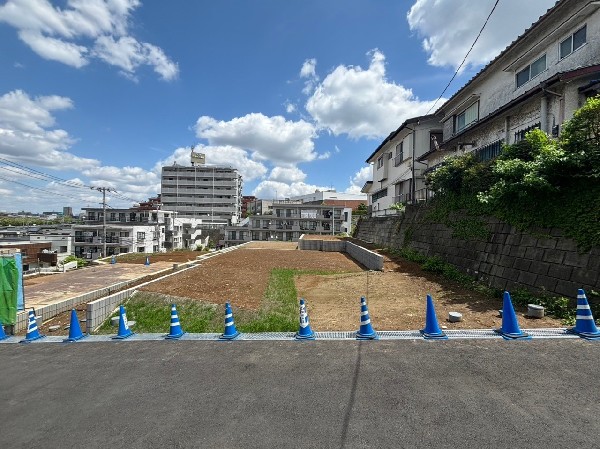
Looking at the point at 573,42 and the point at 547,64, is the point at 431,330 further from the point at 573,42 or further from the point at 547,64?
the point at 547,64

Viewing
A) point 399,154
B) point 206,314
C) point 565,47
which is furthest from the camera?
point 399,154

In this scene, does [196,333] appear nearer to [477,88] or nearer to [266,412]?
[266,412]

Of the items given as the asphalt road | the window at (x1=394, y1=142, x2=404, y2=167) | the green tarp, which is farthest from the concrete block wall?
the green tarp

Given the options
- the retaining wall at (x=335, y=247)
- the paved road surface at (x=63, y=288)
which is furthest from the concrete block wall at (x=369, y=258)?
the paved road surface at (x=63, y=288)

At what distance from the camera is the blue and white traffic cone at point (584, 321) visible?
201 inches

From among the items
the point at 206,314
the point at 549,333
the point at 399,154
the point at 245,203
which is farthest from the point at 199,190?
the point at 549,333

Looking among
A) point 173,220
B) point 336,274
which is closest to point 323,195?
point 173,220

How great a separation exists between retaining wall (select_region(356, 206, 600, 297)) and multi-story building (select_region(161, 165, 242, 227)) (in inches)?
3093

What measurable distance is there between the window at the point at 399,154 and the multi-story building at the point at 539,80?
648 centimetres

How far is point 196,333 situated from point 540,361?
19.8ft

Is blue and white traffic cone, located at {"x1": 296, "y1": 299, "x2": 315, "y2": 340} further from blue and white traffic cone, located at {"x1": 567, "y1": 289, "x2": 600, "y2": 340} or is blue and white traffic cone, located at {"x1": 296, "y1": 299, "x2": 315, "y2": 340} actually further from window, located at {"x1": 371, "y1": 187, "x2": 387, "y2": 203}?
window, located at {"x1": 371, "y1": 187, "x2": 387, "y2": 203}

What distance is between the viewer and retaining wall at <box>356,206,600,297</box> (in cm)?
663

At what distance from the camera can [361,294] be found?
368 inches

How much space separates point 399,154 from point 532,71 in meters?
12.5
